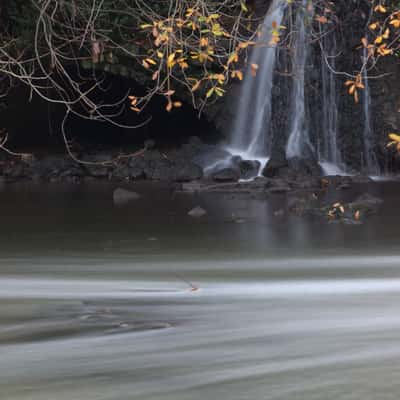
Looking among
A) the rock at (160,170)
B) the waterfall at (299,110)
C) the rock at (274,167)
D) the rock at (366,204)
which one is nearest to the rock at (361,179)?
the rock at (274,167)

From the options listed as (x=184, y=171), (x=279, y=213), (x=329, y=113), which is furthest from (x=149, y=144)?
(x=279, y=213)

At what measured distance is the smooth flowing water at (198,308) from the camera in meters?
5.11

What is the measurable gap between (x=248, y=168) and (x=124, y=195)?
2611 mm

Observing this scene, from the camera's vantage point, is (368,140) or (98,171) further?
(368,140)

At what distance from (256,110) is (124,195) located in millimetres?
4297

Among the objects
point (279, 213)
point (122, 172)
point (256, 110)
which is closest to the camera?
point (279, 213)

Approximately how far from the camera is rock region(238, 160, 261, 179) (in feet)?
49.4

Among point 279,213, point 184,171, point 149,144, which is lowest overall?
point 279,213

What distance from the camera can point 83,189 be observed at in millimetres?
14398

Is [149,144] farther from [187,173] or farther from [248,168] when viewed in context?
[248,168]

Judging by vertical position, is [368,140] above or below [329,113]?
below

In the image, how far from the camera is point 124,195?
43.5ft

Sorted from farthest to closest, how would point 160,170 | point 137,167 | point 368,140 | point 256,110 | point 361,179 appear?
1. point 256,110
2. point 368,140
3. point 137,167
4. point 160,170
5. point 361,179

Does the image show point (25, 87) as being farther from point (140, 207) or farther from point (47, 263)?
point (47, 263)
